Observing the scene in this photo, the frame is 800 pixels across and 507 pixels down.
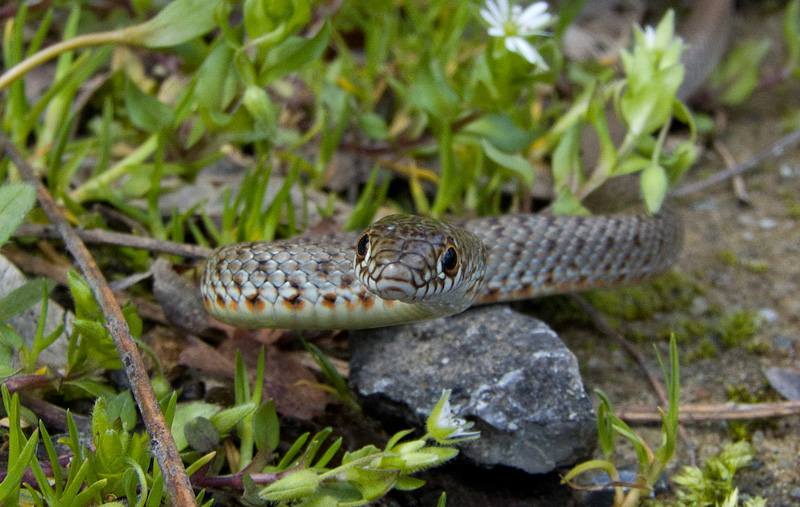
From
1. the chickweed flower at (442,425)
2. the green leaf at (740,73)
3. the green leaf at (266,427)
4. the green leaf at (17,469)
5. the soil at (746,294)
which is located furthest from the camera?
the green leaf at (740,73)

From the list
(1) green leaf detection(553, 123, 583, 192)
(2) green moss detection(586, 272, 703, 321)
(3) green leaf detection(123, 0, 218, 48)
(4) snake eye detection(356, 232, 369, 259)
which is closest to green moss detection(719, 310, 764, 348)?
(2) green moss detection(586, 272, 703, 321)

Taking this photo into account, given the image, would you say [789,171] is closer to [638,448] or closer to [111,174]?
[638,448]

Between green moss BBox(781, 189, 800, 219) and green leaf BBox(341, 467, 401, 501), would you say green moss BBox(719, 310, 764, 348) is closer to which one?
green moss BBox(781, 189, 800, 219)

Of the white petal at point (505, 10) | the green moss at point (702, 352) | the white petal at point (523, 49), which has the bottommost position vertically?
the green moss at point (702, 352)

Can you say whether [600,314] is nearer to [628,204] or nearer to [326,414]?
[628,204]

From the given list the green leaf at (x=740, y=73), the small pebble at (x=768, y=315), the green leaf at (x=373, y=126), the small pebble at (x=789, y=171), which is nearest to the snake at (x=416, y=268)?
the small pebble at (x=768, y=315)

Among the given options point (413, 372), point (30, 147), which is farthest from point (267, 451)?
point (30, 147)

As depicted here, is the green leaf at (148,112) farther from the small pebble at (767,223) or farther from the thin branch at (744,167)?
the small pebble at (767,223)
